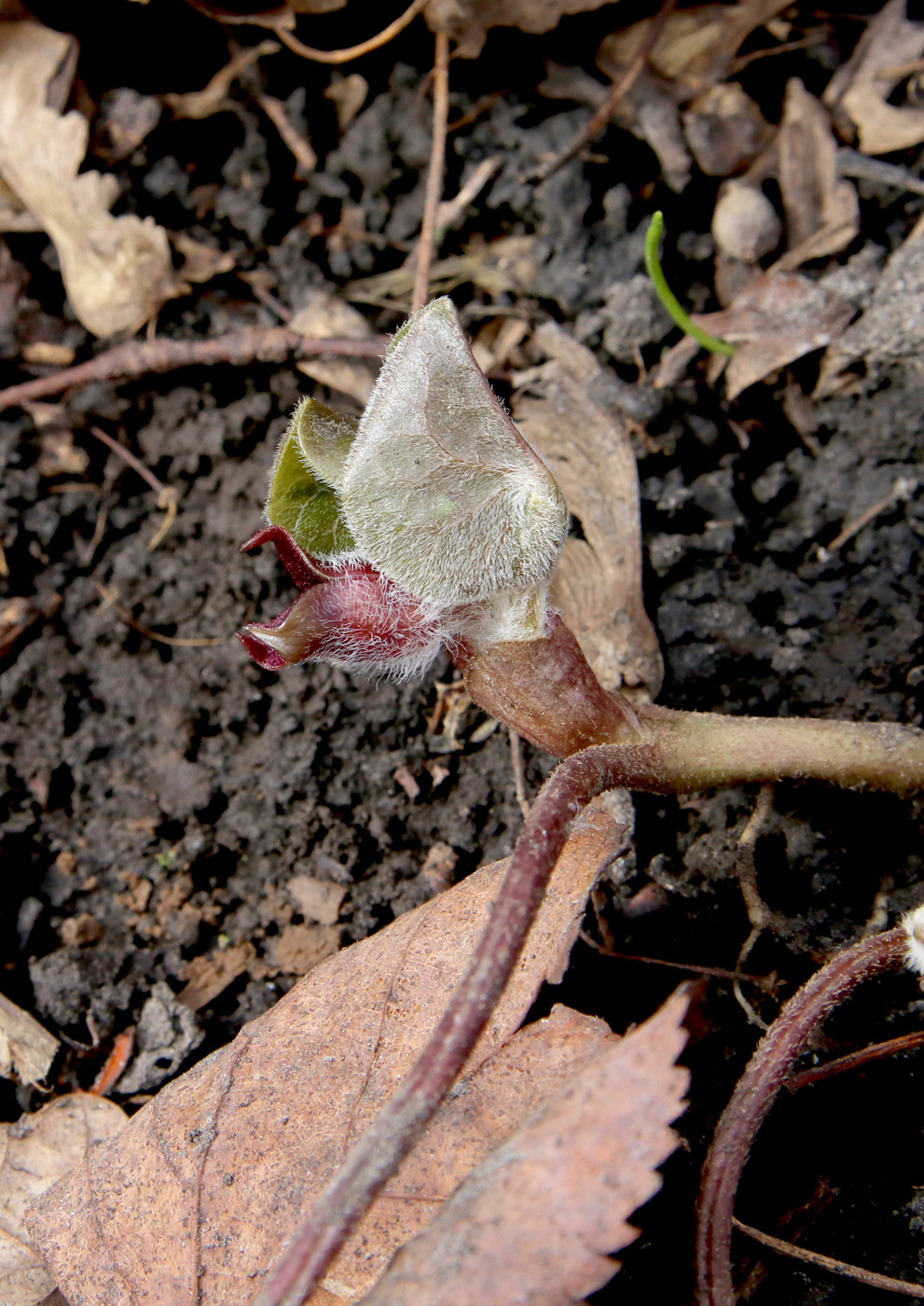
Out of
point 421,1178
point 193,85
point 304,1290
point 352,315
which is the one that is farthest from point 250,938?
point 193,85

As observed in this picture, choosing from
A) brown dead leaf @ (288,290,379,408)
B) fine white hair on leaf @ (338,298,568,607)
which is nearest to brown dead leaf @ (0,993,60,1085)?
fine white hair on leaf @ (338,298,568,607)

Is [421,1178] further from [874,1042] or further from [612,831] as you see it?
[874,1042]

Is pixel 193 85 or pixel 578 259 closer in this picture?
pixel 578 259

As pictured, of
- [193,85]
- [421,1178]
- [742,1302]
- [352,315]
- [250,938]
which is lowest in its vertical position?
[742,1302]

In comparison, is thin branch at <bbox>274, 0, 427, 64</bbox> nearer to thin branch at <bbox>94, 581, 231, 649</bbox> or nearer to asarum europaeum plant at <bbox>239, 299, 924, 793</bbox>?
asarum europaeum plant at <bbox>239, 299, 924, 793</bbox>

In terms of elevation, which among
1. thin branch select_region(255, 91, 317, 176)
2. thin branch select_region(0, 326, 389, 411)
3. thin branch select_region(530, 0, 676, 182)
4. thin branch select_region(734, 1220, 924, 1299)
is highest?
thin branch select_region(255, 91, 317, 176)

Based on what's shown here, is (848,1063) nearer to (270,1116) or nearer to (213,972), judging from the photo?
(270,1116)

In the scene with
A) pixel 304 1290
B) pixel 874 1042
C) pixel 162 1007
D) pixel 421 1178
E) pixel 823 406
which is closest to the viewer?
pixel 304 1290
